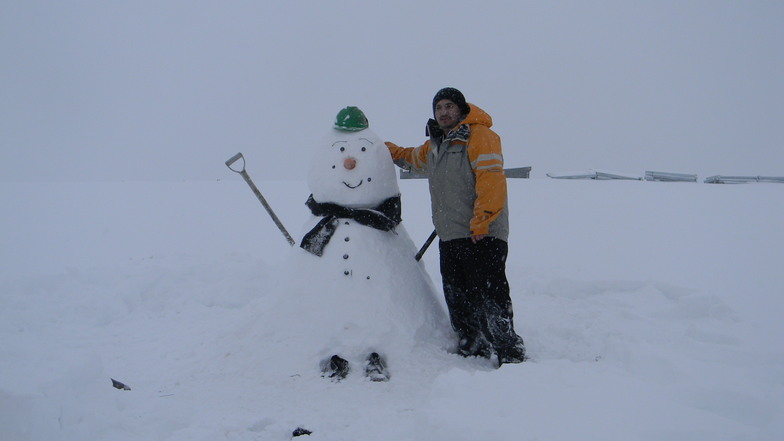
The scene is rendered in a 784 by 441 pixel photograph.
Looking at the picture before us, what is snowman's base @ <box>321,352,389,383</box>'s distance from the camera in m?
2.74

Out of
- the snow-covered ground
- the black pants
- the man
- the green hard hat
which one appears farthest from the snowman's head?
the snow-covered ground

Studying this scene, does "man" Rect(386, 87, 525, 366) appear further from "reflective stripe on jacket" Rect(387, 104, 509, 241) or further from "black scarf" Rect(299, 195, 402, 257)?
"black scarf" Rect(299, 195, 402, 257)

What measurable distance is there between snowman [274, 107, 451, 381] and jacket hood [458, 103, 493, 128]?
599 millimetres

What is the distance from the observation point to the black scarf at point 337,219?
3.17 m

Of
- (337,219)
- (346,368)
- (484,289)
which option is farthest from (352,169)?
(346,368)

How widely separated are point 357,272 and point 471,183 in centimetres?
88

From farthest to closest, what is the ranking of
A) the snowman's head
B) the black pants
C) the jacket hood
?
the snowman's head < the jacket hood < the black pants

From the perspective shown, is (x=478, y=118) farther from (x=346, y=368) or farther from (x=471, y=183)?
(x=346, y=368)

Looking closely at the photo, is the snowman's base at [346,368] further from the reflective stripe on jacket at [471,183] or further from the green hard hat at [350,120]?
the green hard hat at [350,120]

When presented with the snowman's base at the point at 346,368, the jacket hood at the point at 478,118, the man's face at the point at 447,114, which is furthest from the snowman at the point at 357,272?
the jacket hood at the point at 478,118

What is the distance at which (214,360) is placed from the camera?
10.2 feet

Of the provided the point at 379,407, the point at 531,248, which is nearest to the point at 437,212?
the point at 379,407

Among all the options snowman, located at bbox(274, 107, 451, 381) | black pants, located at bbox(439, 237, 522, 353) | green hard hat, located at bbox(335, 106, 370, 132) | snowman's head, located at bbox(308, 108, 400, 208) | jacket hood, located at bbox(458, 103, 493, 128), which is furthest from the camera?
green hard hat, located at bbox(335, 106, 370, 132)

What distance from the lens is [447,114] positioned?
3.19 m
